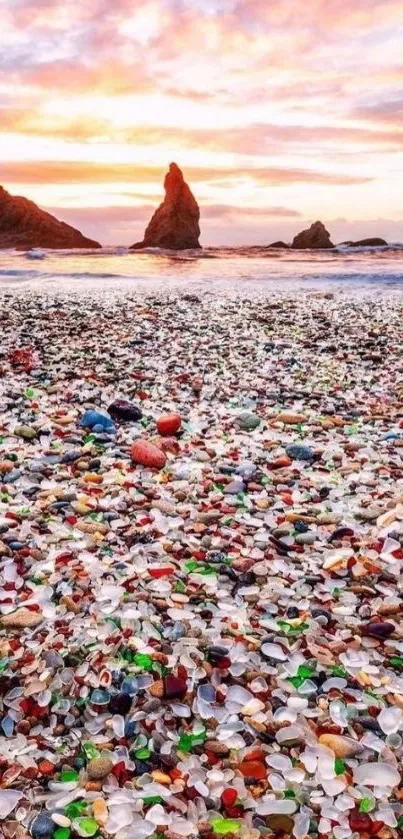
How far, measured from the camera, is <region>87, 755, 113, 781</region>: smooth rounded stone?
2.74m

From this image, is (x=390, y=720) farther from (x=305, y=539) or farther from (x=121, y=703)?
(x=305, y=539)

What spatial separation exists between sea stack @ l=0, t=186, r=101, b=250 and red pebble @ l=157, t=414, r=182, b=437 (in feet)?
177

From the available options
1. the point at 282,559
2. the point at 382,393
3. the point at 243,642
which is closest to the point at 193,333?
the point at 382,393

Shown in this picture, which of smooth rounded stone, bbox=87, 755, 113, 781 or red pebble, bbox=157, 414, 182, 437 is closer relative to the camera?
smooth rounded stone, bbox=87, 755, 113, 781

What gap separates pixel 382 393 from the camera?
27.5 ft

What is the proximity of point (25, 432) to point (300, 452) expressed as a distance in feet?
8.71

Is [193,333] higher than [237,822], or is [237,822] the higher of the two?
[193,333]

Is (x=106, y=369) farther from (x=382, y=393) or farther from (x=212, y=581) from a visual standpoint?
(x=212, y=581)

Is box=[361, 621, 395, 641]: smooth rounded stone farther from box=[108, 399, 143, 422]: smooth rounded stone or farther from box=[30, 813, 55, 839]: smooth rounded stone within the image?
box=[108, 399, 143, 422]: smooth rounded stone

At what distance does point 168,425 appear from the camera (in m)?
6.77

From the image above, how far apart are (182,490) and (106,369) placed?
424 cm

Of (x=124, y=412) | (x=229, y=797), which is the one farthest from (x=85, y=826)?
(x=124, y=412)

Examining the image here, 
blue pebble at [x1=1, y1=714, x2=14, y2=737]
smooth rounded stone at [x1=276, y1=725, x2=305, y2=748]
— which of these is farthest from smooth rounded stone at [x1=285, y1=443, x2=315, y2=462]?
blue pebble at [x1=1, y1=714, x2=14, y2=737]

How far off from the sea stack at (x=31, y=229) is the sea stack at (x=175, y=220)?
613cm
